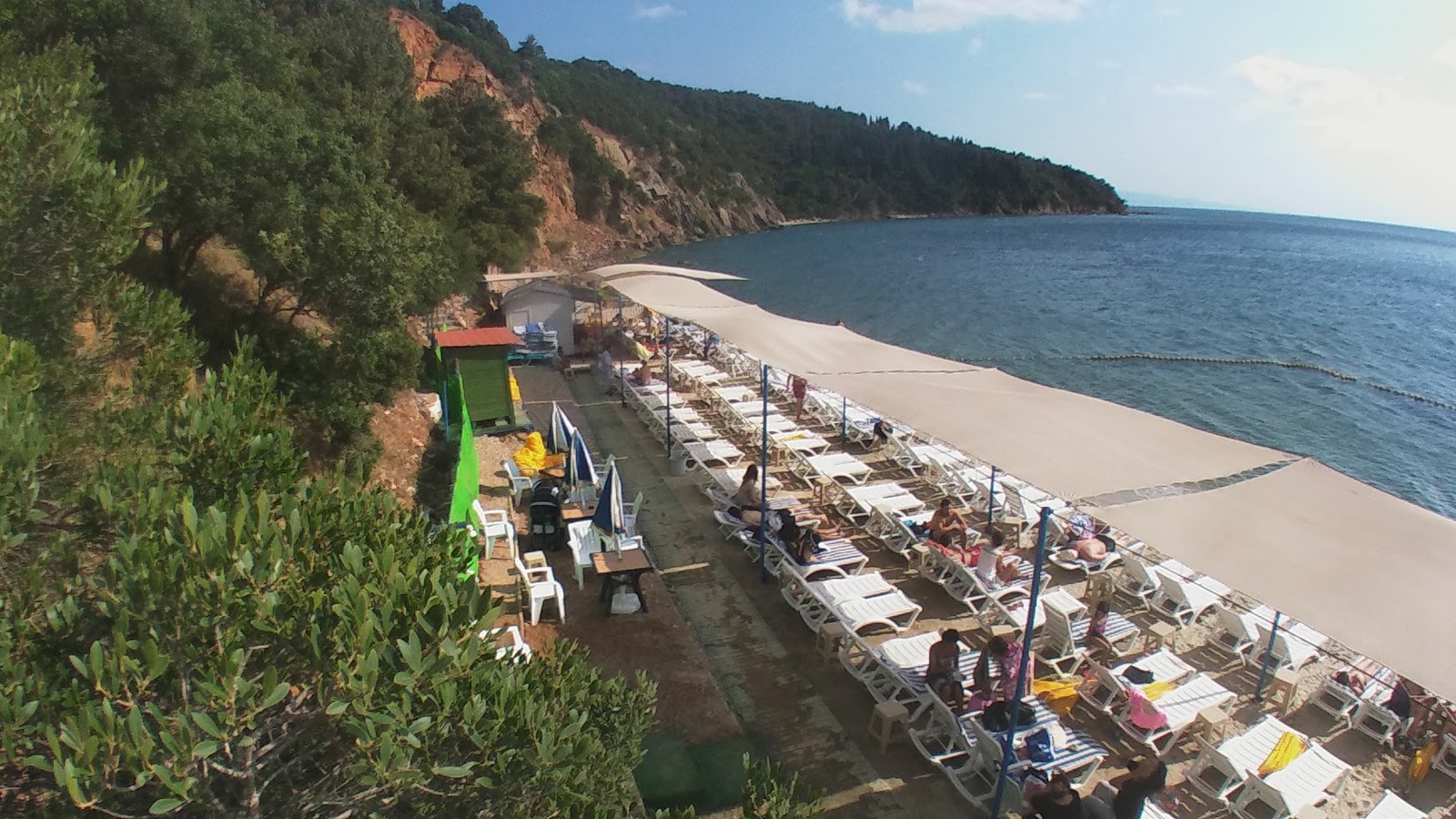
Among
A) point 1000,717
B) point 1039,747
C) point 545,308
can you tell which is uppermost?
point 545,308

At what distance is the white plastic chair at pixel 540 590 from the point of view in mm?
7875

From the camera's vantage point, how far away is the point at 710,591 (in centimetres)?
873

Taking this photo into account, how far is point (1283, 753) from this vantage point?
240 inches

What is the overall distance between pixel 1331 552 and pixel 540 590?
20.9 feet

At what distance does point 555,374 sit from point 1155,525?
15281 mm

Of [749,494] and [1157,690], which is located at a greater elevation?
[749,494]

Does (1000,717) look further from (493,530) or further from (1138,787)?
→ (493,530)

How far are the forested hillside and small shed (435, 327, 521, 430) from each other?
57140 millimetres

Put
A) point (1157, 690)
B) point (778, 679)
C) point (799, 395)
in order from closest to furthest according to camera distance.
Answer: point (1157, 690)
point (778, 679)
point (799, 395)

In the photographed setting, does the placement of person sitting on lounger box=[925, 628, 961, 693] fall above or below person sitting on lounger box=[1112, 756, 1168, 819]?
above

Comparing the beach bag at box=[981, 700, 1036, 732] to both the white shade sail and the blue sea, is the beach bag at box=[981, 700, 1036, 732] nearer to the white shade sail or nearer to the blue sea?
the white shade sail

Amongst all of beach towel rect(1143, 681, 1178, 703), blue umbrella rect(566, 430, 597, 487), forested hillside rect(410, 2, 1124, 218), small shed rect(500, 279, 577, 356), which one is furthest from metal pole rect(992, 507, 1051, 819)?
forested hillside rect(410, 2, 1124, 218)

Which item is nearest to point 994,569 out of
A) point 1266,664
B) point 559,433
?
point 1266,664

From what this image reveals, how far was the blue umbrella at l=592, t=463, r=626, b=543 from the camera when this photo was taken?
29.0 feet
